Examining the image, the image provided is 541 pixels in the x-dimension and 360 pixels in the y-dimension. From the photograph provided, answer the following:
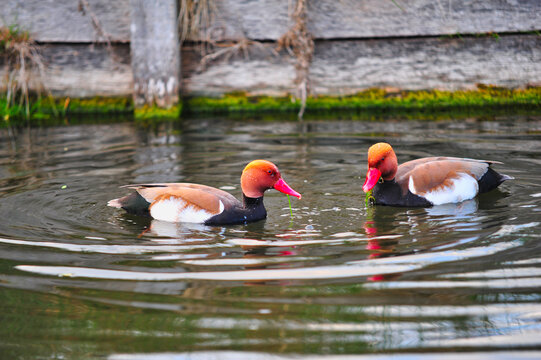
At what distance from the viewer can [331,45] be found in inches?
358

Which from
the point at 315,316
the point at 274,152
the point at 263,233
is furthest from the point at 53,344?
the point at 274,152

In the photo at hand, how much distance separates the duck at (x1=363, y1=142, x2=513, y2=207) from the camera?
18.1 ft

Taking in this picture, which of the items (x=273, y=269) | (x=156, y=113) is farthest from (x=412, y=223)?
(x=156, y=113)

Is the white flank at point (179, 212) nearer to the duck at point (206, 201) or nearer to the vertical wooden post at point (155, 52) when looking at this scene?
the duck at point (206, 201)

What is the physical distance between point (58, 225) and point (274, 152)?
9.50 feet

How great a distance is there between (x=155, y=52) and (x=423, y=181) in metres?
4.46

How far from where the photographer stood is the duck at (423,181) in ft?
18.1

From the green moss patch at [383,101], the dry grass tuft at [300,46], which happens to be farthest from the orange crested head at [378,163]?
the green moss patch at [383,101]

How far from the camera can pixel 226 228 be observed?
504 cm

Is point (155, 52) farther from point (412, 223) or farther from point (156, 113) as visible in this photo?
point (412, 223)

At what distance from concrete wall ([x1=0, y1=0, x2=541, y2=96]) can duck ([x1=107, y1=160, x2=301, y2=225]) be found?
4134 mm

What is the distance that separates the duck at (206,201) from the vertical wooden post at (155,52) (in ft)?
12.4

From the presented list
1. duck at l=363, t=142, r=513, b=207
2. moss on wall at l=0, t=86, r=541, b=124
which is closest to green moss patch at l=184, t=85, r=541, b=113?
moss on wall at l=0, t=86, r=541, b=124

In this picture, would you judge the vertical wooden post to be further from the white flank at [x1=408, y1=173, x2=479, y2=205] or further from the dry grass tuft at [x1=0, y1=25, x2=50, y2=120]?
the white flank at [x1=408, y1=173, x2=479, y2=205]
